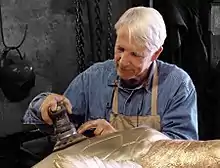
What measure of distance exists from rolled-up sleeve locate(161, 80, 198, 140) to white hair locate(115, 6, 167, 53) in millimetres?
234

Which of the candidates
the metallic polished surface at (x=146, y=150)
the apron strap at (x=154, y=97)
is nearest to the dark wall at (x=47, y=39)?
the apron strap at (x=154, y=97)

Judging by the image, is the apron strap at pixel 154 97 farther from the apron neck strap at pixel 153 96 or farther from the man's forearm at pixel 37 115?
the man's forearm at pixel 37 115

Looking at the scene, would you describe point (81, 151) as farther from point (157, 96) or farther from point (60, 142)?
point (157, 96)

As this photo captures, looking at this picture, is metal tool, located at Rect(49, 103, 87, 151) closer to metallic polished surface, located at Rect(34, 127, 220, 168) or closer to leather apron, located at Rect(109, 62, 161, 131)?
metallic polished surface, located at Rect(34, 127, 220, 168)

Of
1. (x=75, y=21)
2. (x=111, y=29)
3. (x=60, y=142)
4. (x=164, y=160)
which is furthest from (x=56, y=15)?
(x=164, y=160)

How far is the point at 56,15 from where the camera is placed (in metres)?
3.42

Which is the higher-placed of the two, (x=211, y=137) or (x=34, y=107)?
(x=34, y=107)

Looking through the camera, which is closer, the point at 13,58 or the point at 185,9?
the point at 13,58

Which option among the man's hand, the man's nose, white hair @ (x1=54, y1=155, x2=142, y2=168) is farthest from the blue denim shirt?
white hair @ (x1=54, y1=155, x2=142, y2=168)

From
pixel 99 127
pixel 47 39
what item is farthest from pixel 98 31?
pixel 99 127

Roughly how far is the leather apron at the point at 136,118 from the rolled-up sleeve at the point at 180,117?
40mm

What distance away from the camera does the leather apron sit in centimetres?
219

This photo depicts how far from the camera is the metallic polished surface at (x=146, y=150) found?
164 centimetres

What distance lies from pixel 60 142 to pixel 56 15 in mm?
1676
